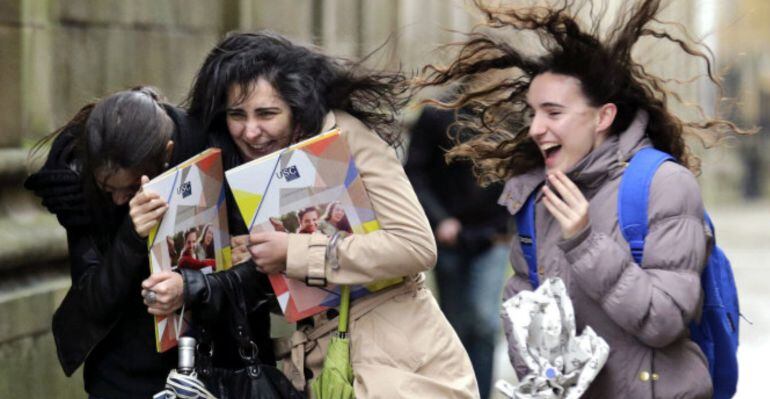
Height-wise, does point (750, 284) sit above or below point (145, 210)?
below

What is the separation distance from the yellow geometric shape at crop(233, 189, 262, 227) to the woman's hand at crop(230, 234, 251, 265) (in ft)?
0.55

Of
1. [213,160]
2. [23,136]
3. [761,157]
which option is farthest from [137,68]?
[761,157]

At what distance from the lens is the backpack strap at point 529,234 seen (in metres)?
4.70

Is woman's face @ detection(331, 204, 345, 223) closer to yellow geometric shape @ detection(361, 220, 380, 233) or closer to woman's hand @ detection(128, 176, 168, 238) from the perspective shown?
yellow geometric shape @ detection(361, 220, 380, 233)

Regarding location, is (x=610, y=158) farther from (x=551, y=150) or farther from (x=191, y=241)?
(x=191, y=241)

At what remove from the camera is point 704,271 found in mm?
4625

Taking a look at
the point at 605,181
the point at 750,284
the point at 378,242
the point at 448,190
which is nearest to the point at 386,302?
the point at 378,242

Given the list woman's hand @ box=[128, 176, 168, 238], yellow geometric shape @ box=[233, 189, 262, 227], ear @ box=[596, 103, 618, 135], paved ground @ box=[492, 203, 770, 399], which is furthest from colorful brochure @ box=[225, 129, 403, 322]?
paved ground @ box=[492, 203, 770, 399]

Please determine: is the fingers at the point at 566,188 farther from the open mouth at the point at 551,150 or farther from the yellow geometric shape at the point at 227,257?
the yellow geometric shape at the point at 227,257

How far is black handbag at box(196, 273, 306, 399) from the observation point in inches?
178

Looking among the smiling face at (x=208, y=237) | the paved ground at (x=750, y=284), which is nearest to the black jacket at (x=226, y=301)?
the smiling face at (x=208, y=237)

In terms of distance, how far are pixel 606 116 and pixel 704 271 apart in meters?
0.53

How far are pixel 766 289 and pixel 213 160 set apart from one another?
1250cm

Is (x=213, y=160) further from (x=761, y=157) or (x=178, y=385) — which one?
(x=761, y=157)
